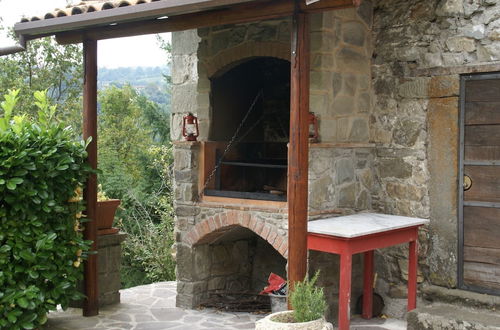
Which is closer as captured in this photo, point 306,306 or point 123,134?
point 306,306

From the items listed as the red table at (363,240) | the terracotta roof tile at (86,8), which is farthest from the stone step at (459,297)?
the terracotta roof tile at (86,8)

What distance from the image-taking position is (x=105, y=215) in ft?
22.4

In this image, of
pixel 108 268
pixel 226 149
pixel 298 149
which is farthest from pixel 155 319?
pixel 298 149

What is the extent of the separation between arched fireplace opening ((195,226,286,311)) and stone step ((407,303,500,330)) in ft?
6.18

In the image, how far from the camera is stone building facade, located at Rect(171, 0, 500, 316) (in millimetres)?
5918

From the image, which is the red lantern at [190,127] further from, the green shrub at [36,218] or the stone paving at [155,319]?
the stone paving at [155,319]

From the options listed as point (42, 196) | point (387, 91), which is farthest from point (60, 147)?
point (387, 91)

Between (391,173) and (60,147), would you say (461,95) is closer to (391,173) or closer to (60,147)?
(391,173)

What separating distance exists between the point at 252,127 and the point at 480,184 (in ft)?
8.99

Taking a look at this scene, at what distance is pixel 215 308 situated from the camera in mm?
6863

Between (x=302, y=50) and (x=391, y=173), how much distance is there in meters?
2.05

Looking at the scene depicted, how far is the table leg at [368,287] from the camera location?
6.21 metres

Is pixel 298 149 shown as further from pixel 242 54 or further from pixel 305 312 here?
pixel 242 54

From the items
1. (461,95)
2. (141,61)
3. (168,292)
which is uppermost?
(141,61)
